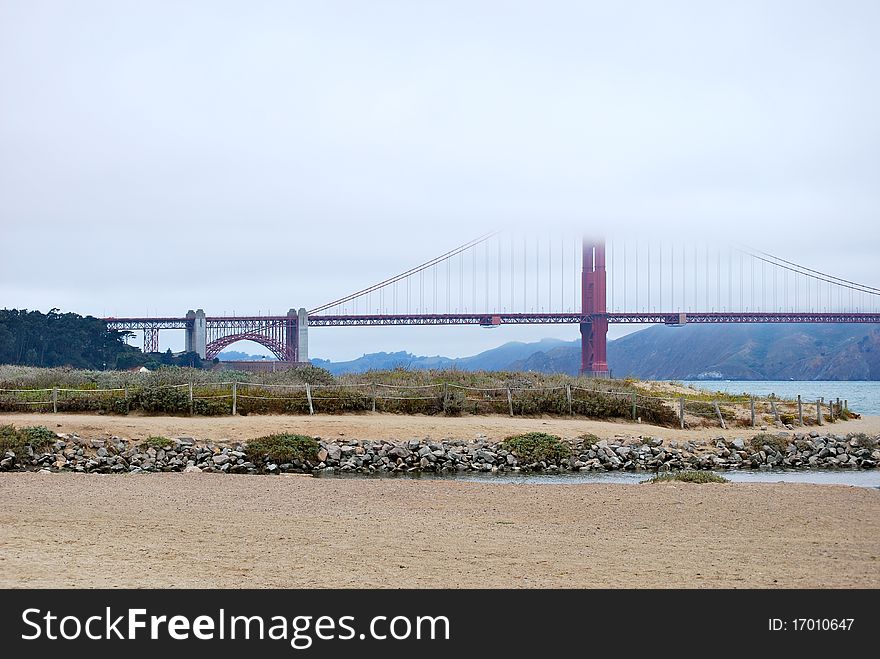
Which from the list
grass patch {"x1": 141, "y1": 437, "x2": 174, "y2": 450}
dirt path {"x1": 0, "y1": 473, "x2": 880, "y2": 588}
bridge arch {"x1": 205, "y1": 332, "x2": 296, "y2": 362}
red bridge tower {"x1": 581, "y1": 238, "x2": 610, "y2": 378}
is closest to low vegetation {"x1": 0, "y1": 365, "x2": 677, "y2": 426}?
grass patch {"x1": 141, "y1": 437, "x2": 174, "y2": 450}

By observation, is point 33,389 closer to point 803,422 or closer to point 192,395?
point 192,395

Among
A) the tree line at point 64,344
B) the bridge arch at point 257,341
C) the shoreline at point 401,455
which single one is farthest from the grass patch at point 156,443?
the tree line at point 64,344

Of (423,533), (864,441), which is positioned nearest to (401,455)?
(423,533)

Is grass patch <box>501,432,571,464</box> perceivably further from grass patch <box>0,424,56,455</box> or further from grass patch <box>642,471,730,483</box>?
grass patch <box>0,424,56,455</box>

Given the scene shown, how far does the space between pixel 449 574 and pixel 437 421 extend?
47.4ft

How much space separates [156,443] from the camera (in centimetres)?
1764

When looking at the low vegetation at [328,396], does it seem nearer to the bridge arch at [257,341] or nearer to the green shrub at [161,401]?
the green shrub at [161,401]

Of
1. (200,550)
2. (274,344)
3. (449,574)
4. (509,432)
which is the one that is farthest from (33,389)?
(274,344)

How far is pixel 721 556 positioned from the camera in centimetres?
753

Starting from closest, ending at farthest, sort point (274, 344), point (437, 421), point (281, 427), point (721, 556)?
point (721, 556) → point (281, 427) → point (437, 421) → point (274, 344)

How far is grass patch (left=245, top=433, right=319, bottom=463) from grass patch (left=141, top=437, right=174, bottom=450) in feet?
5.14

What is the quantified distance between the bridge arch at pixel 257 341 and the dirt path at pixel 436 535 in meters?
39.2

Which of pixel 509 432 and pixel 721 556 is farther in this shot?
pixel 509 432

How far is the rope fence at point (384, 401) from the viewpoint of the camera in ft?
72.4
